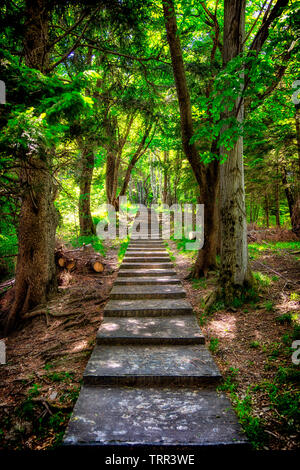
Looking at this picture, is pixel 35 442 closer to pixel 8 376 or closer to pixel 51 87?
pixel 8 376

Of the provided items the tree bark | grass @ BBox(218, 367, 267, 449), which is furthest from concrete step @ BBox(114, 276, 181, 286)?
grass @ BBox(218, 367, 267, 449)

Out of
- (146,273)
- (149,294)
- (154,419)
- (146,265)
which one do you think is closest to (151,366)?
(154,419)

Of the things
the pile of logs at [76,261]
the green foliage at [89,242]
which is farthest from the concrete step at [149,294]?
the green foliage at [89,242]

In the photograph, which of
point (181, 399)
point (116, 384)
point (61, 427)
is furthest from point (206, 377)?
point (61, 427)

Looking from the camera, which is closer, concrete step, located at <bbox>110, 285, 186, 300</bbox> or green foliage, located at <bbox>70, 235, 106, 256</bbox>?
concrete step, located at <bbox>110, 285, 186, 300</bbox>

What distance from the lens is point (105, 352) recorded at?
3.46 meters

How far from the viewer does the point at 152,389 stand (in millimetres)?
2830

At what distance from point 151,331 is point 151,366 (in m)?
0.85

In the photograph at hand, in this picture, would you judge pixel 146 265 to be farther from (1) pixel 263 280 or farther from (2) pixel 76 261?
(1) pixel 263 280

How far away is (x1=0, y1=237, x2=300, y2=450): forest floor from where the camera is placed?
236 cm

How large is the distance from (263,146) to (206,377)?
885 cm

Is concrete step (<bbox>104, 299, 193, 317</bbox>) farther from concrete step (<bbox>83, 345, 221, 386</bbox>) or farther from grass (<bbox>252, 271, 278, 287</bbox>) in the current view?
grass (<bbox>252, 271, 278, 287</bbox>)

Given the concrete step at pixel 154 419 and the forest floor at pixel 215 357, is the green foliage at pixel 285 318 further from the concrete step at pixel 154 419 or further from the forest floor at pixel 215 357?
the concrete step at pixel 154 419

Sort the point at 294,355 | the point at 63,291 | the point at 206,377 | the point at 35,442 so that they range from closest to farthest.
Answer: the point at 35,442 → the point at 206,377 → the point at 294,355 → the point at 63,291
